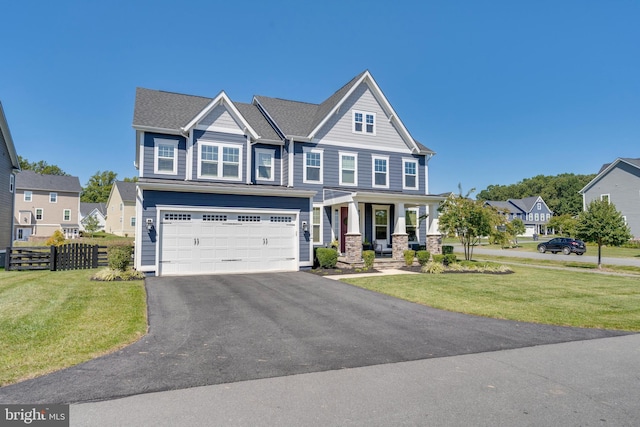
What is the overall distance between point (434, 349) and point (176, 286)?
9.07 metres

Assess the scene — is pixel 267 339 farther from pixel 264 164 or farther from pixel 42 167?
pixel 42 167

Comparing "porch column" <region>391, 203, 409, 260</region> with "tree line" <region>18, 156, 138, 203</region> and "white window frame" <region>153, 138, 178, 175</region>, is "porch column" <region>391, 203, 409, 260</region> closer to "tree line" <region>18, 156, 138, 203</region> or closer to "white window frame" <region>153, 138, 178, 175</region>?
"white window frame" <region>153, 138, 178, 175</region>

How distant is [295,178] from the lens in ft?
62.2

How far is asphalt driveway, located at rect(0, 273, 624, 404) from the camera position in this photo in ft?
15.3

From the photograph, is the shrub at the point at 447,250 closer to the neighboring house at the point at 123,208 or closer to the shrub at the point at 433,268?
the shrub at the point at 433,268

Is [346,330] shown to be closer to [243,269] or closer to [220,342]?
[220,342]

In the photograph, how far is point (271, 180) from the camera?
19.5 metres

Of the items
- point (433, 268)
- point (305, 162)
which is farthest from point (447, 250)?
point (305, 162)

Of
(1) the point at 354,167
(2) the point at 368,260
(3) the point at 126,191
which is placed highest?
(3) the point at 126,191

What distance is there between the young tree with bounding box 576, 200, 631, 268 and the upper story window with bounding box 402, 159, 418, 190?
9.19m

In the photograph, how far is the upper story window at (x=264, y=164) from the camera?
761 inches

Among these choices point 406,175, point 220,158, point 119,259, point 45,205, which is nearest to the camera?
point 119,259

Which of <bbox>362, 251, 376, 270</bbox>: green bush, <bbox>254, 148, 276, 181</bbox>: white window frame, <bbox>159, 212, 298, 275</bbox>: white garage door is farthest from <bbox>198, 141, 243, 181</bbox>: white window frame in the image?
<bbox>362, 251, 376, 270</bbox>: green bush

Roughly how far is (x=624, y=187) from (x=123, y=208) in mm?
56223
